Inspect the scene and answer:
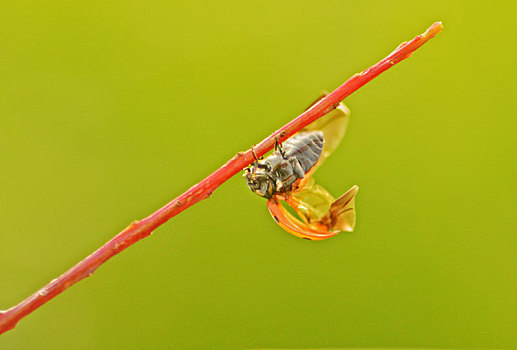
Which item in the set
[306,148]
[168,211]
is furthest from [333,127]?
[168,211]

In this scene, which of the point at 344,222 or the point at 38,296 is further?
the point at 344,222

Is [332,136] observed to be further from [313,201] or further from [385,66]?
[385,66]

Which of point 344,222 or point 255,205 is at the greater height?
point 255,205

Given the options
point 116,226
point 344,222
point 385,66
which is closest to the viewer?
point 385,66

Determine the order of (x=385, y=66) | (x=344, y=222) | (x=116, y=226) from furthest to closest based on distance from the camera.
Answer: (x=116, y=226)
(x=344, y=222)
(x=385, y=66)

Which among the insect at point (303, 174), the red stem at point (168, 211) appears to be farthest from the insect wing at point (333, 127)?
the red stem at point (168, 211)

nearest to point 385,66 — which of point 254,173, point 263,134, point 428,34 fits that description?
point 428,34

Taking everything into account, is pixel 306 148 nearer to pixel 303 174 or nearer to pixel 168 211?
pixel 303 174

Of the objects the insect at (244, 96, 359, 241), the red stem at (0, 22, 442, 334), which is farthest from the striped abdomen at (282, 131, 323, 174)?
the red stem at (0, 22, 442, 334)

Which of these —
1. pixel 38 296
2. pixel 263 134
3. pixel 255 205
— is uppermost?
pixel 263 134
